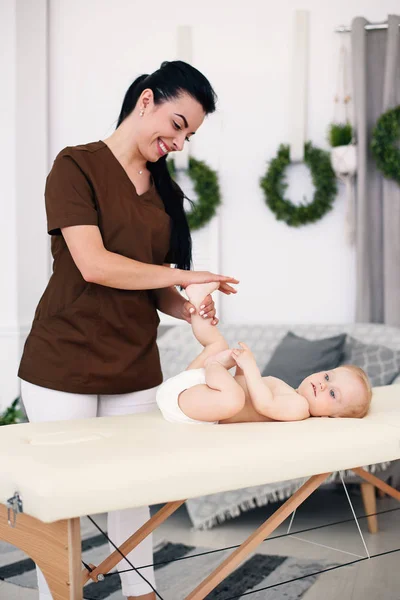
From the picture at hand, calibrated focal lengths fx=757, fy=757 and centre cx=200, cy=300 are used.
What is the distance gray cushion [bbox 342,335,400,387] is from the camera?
9.78 ft

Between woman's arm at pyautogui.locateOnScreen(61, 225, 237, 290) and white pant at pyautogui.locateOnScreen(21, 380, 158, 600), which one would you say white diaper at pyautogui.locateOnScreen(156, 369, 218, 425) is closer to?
white pant at pyautogui.locateOnScreen(21, 380, 158, 600)

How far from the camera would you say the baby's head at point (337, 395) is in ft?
5.67

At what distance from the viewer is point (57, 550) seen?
1.25 meters

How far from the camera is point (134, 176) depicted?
1773 mm

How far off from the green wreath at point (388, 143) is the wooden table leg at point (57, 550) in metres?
2.68

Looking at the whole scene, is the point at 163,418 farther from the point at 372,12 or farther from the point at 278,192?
the point at 372,12

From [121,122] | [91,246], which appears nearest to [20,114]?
[121,122]

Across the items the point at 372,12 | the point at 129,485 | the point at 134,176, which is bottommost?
the point at 129,485

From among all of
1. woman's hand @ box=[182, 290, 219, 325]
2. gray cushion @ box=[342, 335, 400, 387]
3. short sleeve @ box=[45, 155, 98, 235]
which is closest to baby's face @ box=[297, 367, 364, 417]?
woman's hand @ box=[182, 290, 219, 325]

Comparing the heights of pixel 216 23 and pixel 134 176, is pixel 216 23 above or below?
above

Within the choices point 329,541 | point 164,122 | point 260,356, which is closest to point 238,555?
point 164,122

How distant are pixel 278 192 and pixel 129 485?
2.79m

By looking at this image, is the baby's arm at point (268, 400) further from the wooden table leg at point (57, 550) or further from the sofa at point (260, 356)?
the sofa at point (260, 356)

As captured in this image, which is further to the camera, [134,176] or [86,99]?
[86,99]
